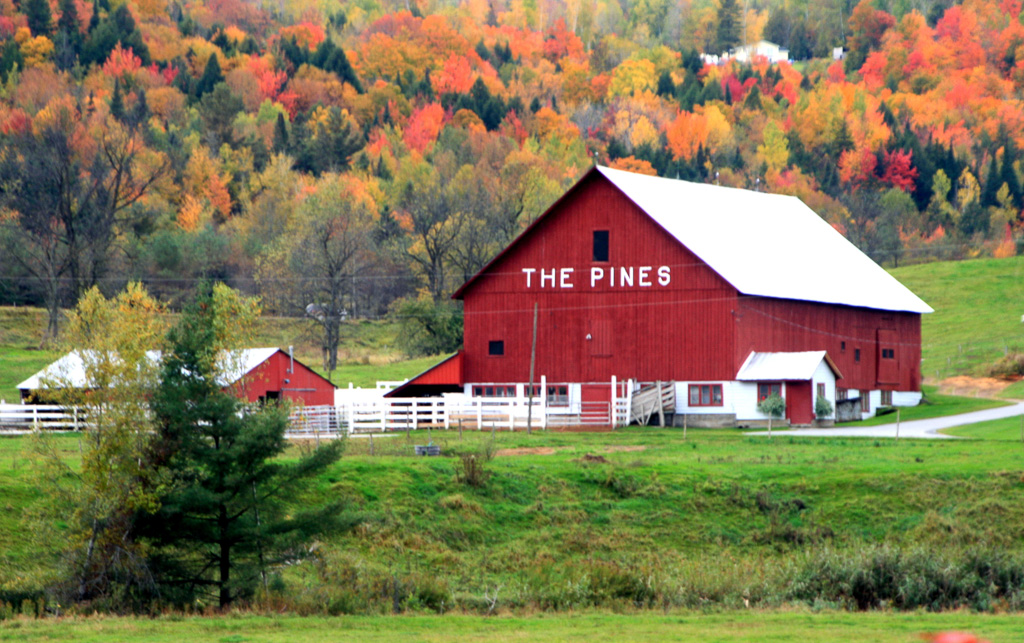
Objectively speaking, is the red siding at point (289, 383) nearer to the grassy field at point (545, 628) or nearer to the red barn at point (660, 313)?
the red barn at point (660, 313)

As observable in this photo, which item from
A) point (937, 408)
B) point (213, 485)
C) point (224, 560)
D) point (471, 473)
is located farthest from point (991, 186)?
point (224, 560)

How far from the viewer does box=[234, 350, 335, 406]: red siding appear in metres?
49.3

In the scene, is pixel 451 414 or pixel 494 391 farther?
pixel 494 391

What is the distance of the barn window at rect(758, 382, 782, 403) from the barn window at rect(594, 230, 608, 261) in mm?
7911

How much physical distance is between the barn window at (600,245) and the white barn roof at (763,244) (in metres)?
1.89

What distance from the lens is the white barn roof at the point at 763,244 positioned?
173ft

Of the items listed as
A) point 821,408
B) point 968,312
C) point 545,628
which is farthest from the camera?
point 968,312

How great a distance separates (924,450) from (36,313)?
5863cm

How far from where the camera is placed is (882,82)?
171625 mm

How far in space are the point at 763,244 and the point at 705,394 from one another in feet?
30.1

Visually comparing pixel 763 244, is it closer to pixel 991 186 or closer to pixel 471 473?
pixel 471 473

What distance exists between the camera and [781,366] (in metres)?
50.3

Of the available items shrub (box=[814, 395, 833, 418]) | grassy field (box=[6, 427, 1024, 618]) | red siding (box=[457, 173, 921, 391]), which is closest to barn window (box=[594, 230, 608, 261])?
red siding (box=[457, 173, 921, 391])

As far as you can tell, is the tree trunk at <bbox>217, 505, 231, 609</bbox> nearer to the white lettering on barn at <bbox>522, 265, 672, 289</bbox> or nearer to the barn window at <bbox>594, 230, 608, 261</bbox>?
the white lettering on barn at <bbox>522, 265, 672, 289</bbox>
